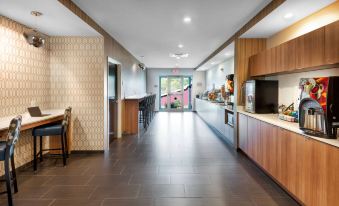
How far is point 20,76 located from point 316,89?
166 inches

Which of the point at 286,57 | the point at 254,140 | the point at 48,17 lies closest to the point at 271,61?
the point at 286,57

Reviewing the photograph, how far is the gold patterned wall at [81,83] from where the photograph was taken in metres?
4.71

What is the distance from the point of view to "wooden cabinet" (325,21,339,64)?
7.64ft

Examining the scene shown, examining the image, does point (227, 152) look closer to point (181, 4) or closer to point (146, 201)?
point (146, 201)

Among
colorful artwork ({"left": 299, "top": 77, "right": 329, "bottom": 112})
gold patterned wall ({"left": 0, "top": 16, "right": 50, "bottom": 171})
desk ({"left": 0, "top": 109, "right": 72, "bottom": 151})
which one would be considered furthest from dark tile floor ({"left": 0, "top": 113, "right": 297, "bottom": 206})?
colorful artwork ({"left": 299, "top": 77, "right": 329, "bottom": 112})

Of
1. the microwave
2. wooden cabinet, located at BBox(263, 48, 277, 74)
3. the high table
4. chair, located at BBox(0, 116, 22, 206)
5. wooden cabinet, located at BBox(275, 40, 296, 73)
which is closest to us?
chair, located at BBox(0, 116, 22, 206)

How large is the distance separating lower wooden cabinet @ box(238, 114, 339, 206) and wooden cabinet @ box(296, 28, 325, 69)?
88 cm

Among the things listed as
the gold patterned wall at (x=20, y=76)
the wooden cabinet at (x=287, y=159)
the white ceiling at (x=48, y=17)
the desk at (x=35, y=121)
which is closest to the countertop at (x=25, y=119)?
the desk at (x=35, y=121)

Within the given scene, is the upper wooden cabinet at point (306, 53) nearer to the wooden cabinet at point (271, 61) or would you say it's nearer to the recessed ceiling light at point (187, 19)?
the wooden cabinet at point (271, 61)

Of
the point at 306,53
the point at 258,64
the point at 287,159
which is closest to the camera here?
the point at 287,159

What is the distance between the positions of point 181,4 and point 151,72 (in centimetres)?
1036

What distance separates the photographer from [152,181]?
3262 millimetres

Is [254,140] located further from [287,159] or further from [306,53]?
[306,53]

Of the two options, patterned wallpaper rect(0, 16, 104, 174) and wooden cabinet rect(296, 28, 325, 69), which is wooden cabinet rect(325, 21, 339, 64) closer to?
wooden cabinet rect(296, 28, 325, 69)
